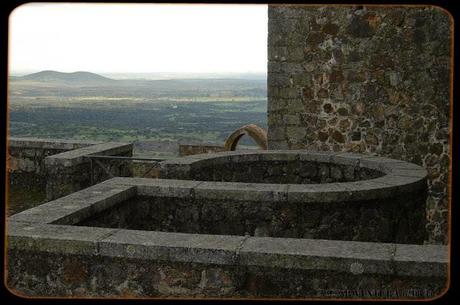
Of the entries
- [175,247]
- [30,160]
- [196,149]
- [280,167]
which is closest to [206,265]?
[175,247]

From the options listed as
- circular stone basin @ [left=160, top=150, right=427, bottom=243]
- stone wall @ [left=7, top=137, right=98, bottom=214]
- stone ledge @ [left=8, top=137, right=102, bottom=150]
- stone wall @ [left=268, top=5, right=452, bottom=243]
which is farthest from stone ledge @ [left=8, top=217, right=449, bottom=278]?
stone ledge @ [left=8, top=137, right=102, bottom=150]

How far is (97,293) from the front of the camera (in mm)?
4023

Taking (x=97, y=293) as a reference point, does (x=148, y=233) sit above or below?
above

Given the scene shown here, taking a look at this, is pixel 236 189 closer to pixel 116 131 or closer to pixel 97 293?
pixel 97 293

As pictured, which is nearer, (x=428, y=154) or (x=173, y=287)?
(x=173, y=287)

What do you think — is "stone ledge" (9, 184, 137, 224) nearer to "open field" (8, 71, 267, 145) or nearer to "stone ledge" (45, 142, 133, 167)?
"stone ledge" (45, 142, 133, 167)

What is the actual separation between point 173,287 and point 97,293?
529 mm

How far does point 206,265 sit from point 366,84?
6.54m

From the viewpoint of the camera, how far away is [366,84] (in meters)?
9.72

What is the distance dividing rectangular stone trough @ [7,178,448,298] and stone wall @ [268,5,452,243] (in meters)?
5.94

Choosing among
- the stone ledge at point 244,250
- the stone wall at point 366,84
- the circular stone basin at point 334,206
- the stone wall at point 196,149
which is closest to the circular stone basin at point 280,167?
the circular stone basin at point 334,206

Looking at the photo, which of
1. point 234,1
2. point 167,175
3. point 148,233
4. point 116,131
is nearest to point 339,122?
point 167,175

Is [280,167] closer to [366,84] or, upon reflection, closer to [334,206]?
[334,206]

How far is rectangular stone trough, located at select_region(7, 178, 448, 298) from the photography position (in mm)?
3609
